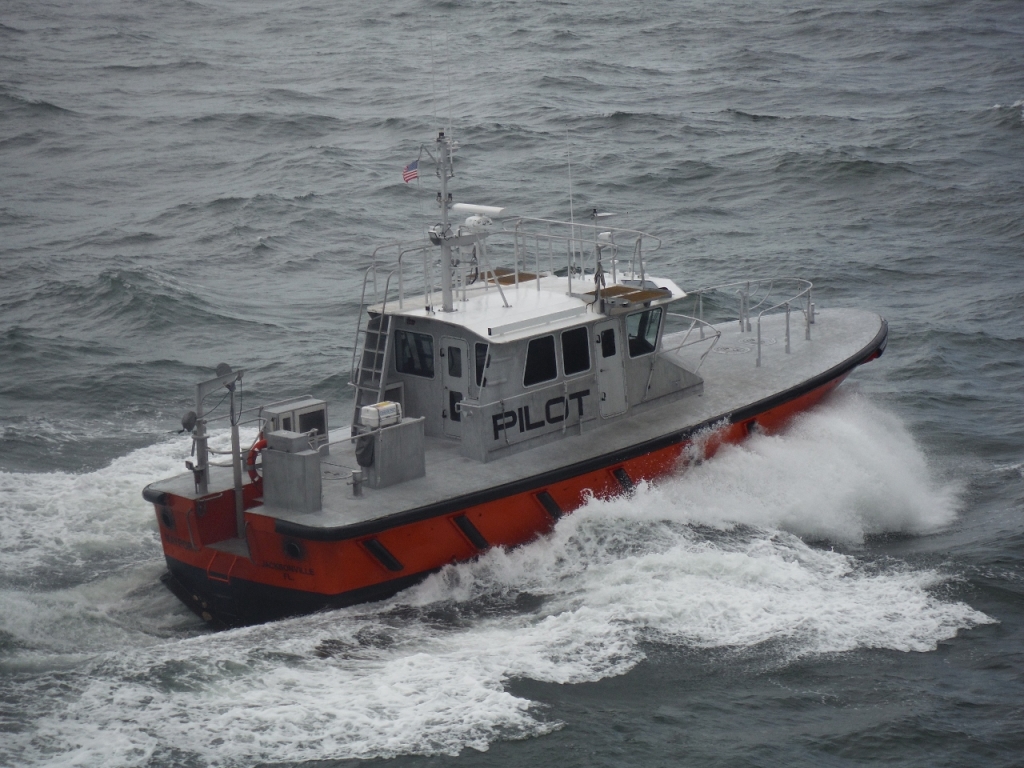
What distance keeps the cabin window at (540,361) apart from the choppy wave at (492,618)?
4.23 ft

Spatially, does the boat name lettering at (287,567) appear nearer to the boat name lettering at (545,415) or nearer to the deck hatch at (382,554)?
the deck hatch at (382,554)

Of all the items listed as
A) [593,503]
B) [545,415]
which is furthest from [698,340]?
[593,503]

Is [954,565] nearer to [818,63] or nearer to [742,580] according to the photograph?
[742,580]

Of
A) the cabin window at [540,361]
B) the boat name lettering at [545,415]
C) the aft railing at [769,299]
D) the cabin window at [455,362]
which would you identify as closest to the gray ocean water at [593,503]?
the aft railing at [769,299]

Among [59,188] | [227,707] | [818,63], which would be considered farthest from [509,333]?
[818,63]

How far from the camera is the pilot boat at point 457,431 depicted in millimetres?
10102

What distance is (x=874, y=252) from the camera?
68.5 ft

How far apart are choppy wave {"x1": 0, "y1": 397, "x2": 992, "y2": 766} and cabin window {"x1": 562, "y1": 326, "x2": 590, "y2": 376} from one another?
4.30 ft

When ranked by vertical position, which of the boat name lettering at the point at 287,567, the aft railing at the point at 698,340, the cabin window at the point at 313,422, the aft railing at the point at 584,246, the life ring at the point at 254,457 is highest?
the aft railing at the point at 584,246

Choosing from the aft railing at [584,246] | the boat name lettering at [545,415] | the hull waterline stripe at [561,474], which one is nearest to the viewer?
Answer: the hull waterline stripe at [561,474]

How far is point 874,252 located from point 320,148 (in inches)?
490

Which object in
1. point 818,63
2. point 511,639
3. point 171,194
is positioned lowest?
point 511,639

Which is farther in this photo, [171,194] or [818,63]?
[818,63]

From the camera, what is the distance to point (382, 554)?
1012cm
